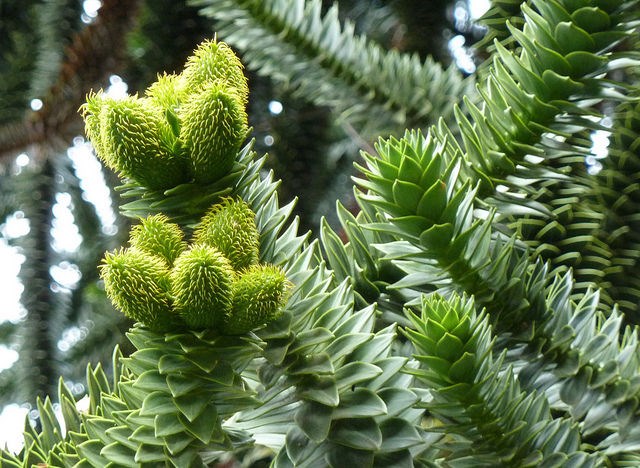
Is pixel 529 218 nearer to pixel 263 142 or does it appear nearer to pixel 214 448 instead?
pixel 214 448

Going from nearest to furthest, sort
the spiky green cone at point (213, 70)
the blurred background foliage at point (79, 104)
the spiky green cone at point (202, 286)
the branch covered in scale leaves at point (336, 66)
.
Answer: the spiky green cone at point (202, 286) < the spiky green cone at point (213, 70) < the branch covered in scale leaves at point (336, 66) < the blurred background foliage at point (79, 104)

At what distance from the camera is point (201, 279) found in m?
0.47

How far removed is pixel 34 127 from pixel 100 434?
1.19 meters

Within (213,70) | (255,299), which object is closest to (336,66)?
(213,70)

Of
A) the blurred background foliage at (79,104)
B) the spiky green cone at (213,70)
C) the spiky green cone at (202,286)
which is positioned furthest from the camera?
the blurred background foliage at (79,104)

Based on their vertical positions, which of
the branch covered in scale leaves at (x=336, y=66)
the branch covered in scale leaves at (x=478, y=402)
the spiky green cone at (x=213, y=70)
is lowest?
the branch covered in scale leaves at (x=336, y=66)

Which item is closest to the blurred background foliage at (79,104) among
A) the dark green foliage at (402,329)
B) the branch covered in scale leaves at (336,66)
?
the branch covered in scale leaves at (336,66)

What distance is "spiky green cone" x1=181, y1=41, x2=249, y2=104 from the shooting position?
574mm

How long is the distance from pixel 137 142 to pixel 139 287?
0.35 ft

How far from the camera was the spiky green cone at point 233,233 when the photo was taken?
525mm

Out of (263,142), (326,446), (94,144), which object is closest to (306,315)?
(326,446)

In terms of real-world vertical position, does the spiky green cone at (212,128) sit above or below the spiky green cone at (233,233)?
above

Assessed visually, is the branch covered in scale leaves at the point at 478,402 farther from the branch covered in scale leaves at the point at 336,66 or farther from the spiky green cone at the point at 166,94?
the branch covered in scale leaves at the point at 336,66

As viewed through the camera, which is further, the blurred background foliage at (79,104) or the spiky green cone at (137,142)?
the blurred background foliage at (79,104)
